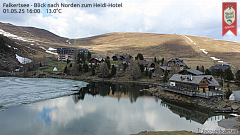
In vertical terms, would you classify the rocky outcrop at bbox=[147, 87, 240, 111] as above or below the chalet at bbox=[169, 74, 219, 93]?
below

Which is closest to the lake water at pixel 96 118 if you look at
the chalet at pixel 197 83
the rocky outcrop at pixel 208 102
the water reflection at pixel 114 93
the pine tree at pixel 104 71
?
the rocky outcrop at pixel 208 102

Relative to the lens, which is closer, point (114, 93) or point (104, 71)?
point (114, 93)

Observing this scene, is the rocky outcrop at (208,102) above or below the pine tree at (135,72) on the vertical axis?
below

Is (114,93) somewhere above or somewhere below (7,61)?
below

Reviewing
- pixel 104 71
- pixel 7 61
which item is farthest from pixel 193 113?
pixel 7 61

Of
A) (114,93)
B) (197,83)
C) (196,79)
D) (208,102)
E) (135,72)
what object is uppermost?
(135,72)

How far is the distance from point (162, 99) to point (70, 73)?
181 ft

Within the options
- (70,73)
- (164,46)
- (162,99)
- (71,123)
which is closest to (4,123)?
(71,123)

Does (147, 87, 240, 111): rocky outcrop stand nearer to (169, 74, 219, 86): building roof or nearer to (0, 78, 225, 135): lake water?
(0, 78, 225, 135): lake water

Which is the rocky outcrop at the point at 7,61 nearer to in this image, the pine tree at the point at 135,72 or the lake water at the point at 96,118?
the lake water at the point at 96,118

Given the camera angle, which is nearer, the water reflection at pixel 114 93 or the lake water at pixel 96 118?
the lake water at pixel 96 118

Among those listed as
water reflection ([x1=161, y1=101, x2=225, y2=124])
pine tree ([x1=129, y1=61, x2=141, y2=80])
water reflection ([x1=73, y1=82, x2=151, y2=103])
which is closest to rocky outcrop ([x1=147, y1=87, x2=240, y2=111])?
water reflection ([x1=161, y1=101, x2=225, y2=124])

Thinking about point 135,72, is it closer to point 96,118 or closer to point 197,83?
point 197,83

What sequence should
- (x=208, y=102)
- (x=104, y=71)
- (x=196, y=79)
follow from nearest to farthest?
1. (x=208, y=102)
2. (x=196, y=79)
3. (x=104, y=71)
